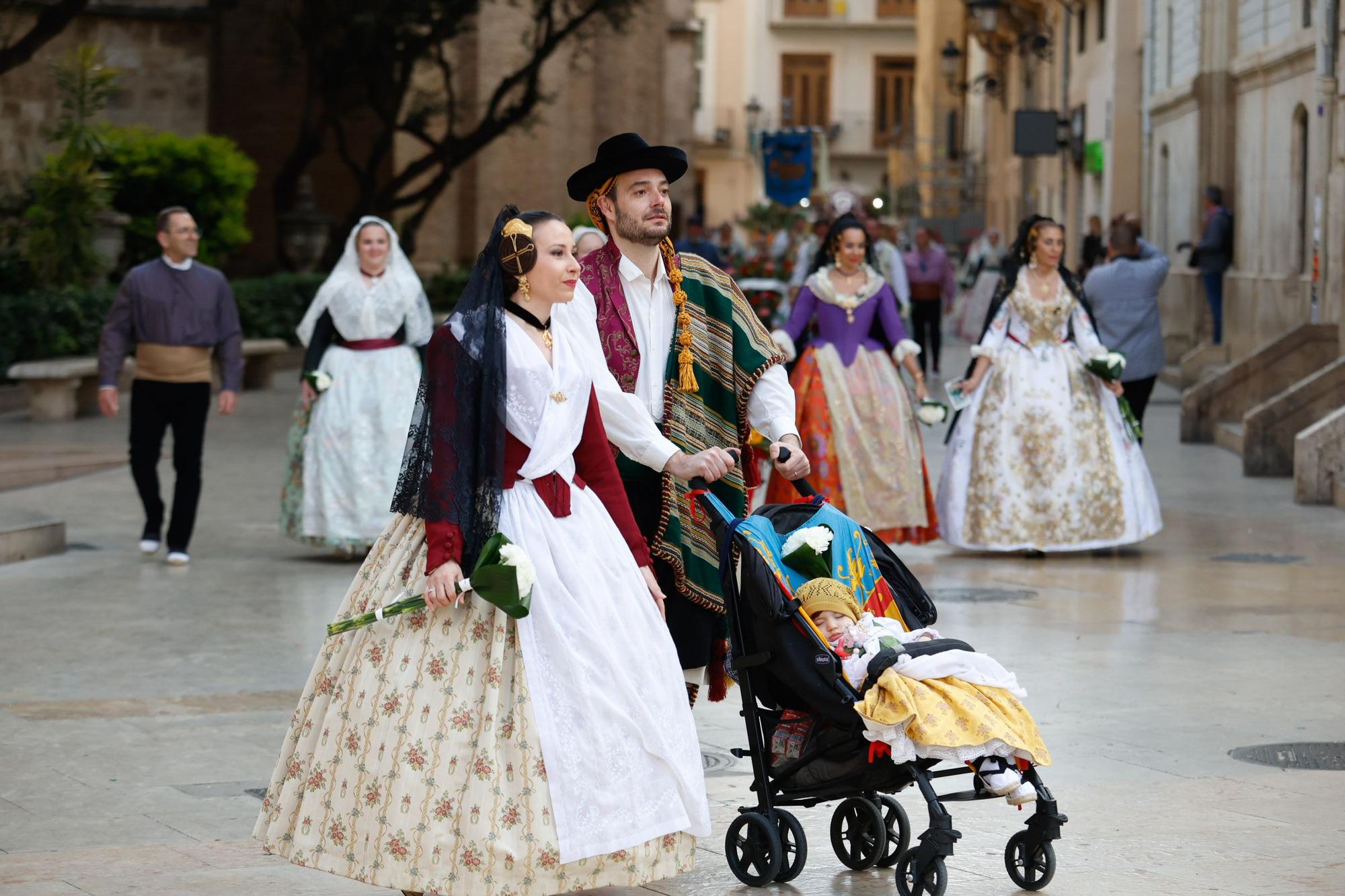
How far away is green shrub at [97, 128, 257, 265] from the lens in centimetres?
2505

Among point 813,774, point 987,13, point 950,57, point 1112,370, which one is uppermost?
point 950,57

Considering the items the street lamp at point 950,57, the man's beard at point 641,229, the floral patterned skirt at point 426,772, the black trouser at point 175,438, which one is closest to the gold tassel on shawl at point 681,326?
the man's beard at point 641,229

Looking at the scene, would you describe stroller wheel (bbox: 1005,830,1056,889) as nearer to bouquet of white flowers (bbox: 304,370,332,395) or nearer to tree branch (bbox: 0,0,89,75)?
bouquet of white flowers (bbox: 304,370,332,395)

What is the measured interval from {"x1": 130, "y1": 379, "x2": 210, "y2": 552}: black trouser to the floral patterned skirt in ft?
21.6

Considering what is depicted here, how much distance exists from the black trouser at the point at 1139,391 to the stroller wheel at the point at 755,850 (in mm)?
10326

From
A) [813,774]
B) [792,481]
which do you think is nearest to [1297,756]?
[813,774]

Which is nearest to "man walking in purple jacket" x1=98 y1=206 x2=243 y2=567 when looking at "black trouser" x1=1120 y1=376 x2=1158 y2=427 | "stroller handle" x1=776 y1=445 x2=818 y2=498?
"stroller handle" x1=776 y1=445 x2=818 y2=498

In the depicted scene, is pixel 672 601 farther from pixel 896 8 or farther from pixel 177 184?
pixel 896 8

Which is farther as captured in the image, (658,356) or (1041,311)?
(1041,311)

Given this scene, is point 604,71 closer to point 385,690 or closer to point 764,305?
point 764,305

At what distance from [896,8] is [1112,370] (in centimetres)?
7253

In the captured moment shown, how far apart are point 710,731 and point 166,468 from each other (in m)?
9.62

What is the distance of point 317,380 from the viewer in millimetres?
11477

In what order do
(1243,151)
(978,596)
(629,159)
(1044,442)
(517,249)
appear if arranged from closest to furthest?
(517,249) → (629,159) → (978,596) → (1044,442) → (1243,151)
